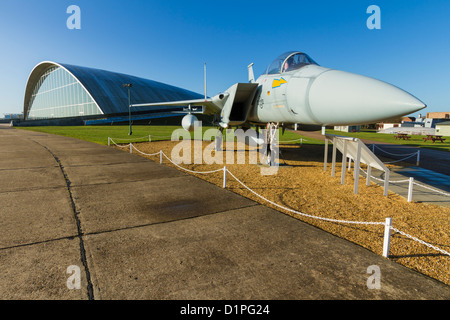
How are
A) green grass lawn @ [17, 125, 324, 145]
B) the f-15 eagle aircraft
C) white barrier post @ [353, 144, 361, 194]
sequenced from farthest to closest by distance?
1. green grass lawn @ [17, 125, 324, 145]
2. white barrier post @ [353, 144, 361, 194]
3. the f-15 eagle aircraft

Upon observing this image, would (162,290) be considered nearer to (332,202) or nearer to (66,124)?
(332,202)

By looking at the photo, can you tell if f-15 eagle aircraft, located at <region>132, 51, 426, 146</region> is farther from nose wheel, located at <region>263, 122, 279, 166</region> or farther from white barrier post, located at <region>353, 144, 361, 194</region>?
white barrier post, located at <region>353, 144, 361, 194</region>

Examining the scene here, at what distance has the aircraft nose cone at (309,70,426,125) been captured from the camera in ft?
13.8

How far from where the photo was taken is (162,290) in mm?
2541

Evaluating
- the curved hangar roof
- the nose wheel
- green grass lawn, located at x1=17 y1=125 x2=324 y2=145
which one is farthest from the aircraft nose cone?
the curved hangar roof

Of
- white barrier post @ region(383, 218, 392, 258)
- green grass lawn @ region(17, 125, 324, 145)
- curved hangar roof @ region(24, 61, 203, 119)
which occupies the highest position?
curved hangar roof @ region(24, 61, 203, 119)

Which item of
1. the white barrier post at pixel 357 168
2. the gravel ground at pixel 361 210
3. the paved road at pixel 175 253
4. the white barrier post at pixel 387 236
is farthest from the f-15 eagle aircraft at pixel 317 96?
the paved road at pixel 175 253

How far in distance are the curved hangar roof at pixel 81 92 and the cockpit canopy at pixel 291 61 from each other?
1958 inches

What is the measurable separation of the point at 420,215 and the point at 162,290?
17.2 feet

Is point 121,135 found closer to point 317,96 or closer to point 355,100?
point 317,96

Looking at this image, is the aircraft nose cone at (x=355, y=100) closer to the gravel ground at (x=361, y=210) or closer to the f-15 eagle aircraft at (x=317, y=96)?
the f-15 eagle aircraft at (x=317, y=96)

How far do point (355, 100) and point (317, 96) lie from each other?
3.05ft

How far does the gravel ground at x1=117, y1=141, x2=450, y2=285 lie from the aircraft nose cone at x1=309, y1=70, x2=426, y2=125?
1.95 metres
